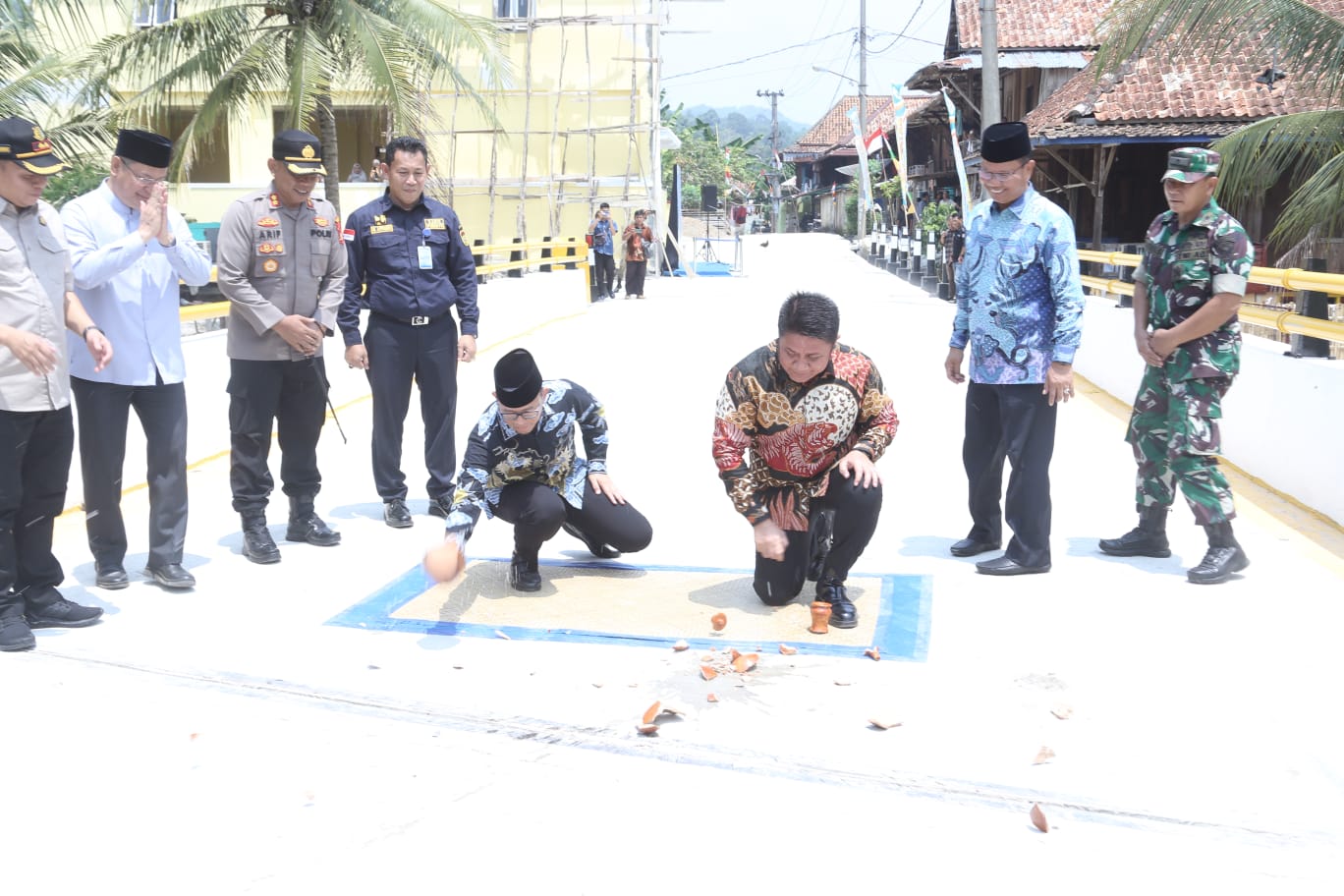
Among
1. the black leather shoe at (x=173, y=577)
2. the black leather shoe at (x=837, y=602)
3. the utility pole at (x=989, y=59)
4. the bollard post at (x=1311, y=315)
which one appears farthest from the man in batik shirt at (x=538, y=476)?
the utility pole at (x=989, y=59)

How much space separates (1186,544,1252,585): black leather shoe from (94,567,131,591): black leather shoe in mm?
4524

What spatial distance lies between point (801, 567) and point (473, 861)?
224 cm

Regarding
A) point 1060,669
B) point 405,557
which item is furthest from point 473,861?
point 405,557

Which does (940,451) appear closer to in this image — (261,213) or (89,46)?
(261,213)

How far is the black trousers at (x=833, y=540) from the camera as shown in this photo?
4820 millimetres

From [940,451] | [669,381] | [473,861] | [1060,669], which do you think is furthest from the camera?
[669,381]

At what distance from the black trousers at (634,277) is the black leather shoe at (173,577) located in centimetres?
1968

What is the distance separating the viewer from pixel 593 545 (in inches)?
228

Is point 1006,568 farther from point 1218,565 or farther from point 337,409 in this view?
point 337,409

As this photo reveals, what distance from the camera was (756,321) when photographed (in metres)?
19.0

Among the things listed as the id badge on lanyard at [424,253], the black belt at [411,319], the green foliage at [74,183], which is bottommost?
the black belt at [411,319]

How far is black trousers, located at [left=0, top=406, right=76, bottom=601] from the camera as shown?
180 inches

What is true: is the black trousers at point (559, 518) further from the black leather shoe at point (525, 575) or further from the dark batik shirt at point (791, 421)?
the dark batik shirt at point (791, 421)

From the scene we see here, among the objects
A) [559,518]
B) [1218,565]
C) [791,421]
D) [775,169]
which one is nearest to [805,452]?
[791,421]
